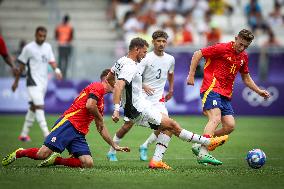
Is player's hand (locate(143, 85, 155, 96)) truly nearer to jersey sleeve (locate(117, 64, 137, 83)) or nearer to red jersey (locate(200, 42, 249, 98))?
red jersey (locate(200, 42, 249, 98))

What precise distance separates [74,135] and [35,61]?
19.6ft

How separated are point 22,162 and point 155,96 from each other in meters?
2.77

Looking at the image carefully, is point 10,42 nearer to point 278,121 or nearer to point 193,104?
point 193,104

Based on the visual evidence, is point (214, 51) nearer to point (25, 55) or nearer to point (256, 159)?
point (256, 159)

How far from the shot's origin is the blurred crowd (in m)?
29.8

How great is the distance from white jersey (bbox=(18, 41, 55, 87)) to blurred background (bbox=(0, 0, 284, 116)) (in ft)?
23.1

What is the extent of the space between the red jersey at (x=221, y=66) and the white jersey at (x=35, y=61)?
18.0 feet

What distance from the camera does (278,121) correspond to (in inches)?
1002

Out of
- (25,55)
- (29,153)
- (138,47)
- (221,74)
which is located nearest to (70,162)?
(29,153)

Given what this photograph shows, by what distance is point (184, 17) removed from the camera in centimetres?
3142

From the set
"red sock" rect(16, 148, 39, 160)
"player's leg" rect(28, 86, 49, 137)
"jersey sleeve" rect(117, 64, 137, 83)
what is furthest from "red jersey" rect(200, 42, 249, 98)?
"player's leg" rect(28, 86, 49, 137)

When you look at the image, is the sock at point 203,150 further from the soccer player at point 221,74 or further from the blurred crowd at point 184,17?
the blurred crowd at point 184,17

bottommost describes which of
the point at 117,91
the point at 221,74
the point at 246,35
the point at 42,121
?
the point at 42,121

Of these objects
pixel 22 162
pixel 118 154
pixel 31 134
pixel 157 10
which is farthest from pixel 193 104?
pixel 22 162
